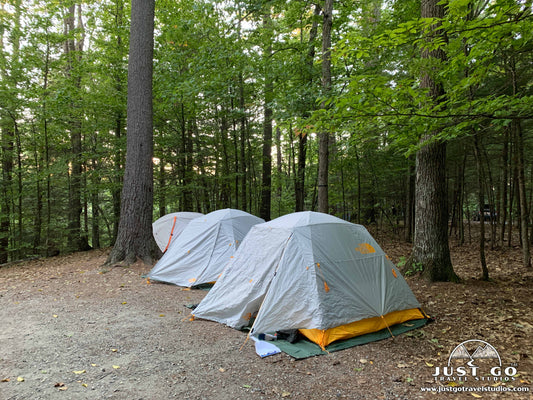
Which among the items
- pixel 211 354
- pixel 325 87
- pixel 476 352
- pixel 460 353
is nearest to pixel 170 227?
pixel 325 87

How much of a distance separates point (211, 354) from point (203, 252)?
3459 mm

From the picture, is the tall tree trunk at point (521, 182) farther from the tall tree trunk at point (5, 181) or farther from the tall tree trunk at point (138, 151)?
the tall tree trunk at point (5, 181)

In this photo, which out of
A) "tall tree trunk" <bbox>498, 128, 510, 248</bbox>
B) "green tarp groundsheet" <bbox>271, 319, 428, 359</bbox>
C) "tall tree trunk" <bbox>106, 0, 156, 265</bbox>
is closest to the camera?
"green tarp groundsheet" <bbox>271, 319, 428, 359</bbox>

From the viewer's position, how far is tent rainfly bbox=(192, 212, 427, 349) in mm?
3896

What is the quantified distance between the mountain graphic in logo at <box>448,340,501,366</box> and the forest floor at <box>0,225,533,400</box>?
0.27 ft

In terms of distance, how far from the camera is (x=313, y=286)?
3953 mm

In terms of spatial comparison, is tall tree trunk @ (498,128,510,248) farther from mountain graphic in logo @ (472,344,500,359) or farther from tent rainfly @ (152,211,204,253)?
tent rainfly @ (152,211,204,253)

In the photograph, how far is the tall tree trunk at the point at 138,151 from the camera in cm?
773

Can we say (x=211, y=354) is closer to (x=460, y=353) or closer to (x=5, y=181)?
(x=460, y=353)

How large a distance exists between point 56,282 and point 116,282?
144 cm

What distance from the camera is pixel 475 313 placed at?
4.40m

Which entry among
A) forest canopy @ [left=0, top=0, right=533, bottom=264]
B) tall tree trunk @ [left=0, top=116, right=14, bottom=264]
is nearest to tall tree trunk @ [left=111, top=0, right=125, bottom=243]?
forest canopy @ [left=0, top=0, right=533, bottom=264]

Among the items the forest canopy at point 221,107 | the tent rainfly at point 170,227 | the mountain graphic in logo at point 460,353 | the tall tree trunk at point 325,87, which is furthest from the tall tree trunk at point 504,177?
the tent rainfly at point 170,227

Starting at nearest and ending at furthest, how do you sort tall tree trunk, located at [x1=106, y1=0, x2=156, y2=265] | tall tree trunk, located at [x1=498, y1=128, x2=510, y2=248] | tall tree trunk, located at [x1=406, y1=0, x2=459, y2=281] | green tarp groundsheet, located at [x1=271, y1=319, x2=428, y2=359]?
green tarp groundsheet, located at [x1=271, y1=319, x2=428, y2=359] < tall tree trunk, located at [x1=406, y1=0, x2=459, y2=281] < tall tree trunk, located at [x1=498, y1=128, x2=510, y2=248] < tall tree trunk, located at [x1=106, y1=0, x2=156, y2=265]
